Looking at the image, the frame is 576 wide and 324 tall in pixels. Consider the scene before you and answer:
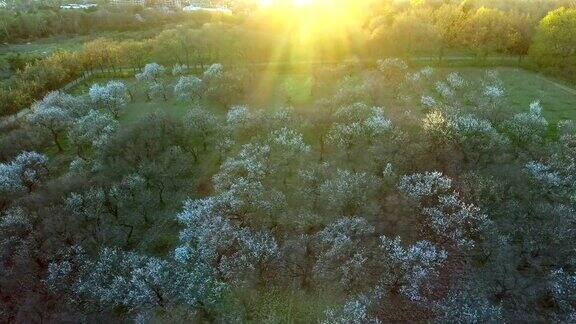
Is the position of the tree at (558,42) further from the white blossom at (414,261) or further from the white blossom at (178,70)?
the white blossom at (178,70)

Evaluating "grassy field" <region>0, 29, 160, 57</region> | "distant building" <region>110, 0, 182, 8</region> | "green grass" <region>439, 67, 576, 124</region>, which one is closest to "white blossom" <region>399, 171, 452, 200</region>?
"green grass" <region>439, 67, 576, 124</region>

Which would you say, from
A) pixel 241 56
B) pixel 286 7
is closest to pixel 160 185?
pixel 241 56

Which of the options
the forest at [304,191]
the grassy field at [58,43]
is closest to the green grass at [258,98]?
the forest at [304,191]

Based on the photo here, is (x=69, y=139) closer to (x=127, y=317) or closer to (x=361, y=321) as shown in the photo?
(x=127, y=317)

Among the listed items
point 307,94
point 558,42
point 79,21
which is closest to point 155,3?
point 79,21

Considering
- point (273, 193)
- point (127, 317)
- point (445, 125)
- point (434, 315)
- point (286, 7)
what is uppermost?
point (286, 7)
